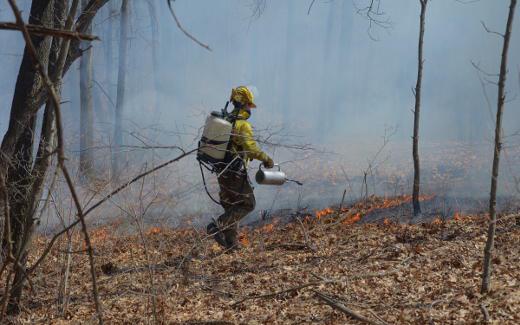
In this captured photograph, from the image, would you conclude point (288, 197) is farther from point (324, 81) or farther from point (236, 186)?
point (324, 81)

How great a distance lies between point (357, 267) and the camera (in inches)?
226

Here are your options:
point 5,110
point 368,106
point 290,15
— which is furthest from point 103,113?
point 368,106

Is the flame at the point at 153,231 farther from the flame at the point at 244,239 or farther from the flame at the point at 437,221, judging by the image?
the flame at the point at 437,221

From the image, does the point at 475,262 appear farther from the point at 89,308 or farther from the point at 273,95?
the point at 273,95

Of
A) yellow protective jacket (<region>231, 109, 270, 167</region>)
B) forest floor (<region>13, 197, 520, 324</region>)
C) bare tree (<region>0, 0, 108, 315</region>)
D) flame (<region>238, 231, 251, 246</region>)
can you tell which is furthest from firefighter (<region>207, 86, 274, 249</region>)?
bare tree (<region>0, 0, 108, 315</region>)

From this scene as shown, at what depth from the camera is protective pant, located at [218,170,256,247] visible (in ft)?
22.9

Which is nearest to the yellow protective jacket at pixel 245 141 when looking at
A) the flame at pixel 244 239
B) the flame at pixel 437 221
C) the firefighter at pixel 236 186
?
the firefighter at pixel 236 186

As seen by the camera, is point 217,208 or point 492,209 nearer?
point 492,209

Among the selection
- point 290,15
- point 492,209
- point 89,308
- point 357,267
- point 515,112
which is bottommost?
point 89,308

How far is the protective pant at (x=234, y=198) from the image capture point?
6977 mm

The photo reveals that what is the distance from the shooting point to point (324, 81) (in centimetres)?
2598

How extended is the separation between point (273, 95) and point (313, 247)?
20.6 meters

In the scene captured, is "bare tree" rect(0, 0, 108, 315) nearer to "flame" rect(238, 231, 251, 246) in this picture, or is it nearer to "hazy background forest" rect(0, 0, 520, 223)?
"flame" rect(238, 231, 251, 246)

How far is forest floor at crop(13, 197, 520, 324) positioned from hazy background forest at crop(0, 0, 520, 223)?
4278 mm
